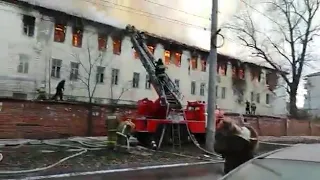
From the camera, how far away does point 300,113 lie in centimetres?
4741

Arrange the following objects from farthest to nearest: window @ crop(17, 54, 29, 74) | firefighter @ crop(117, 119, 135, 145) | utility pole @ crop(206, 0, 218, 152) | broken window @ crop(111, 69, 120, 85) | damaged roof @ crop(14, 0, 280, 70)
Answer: broken window @ crop(111, 69, 120, 85) → damaged roof @ crop(14, 0, 280, 70) → window @ crop(17, 54, 29, 74) → utility pole @ crop(206, 0, 218, 152) → firefighter @ crop(117, 119, 135, 145)

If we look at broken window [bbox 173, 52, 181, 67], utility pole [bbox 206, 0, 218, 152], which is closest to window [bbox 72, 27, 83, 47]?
broken window [bbox 173, 52, 181, 67]

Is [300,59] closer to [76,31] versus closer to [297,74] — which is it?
[297,74]

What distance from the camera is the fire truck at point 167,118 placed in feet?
59.2

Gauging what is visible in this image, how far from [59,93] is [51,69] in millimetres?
8540

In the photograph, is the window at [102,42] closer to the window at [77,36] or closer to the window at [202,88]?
the window at [77,36]

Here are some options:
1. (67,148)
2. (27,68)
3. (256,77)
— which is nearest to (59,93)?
(27,68)

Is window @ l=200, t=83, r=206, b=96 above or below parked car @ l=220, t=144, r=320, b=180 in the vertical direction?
above

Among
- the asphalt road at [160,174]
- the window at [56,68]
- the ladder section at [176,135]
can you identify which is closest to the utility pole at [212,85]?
the ladder section at [176,135]

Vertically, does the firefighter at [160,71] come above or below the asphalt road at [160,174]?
above

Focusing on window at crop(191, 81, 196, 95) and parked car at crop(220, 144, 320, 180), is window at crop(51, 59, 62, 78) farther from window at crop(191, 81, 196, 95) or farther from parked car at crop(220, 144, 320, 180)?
parked car at crop(220, 144, 320, 180)

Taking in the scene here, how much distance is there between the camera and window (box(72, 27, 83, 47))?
40.3 metres

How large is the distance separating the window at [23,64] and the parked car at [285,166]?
34334 mm

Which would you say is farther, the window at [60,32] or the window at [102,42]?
the window at [102,42]
